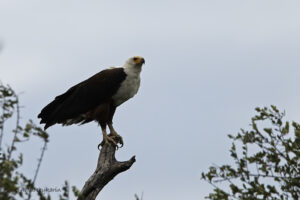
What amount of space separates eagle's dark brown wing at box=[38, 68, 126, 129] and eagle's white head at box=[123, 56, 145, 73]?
16cm

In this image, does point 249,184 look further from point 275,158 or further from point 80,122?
point 80,122

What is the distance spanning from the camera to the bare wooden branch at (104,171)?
578 centimetres

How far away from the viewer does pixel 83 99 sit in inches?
319

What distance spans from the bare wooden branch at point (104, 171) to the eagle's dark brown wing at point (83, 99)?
159 cm

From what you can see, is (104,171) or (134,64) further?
(134,64)

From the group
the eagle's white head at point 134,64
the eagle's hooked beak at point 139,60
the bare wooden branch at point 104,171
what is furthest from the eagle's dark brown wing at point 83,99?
the bare wooden branch at point 104,171

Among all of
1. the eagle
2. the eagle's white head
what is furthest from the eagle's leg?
the eagle's white head

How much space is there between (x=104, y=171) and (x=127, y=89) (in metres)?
2.21

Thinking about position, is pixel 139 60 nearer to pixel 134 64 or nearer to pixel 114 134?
pixel 134 64

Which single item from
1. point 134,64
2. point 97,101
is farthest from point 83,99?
point 134,64

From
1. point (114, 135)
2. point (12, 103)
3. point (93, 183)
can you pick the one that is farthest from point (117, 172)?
point (12, 103)

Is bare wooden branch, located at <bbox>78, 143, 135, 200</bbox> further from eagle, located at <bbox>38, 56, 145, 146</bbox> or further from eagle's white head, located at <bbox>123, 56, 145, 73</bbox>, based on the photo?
eagle's white head, located at <bbox>123, 56, 145, 73</bbox>

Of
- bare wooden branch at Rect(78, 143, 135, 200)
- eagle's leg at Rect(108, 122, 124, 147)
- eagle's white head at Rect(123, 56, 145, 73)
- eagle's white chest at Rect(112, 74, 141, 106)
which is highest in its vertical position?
eagle's white head at Rect(123, 56, 145, 73)

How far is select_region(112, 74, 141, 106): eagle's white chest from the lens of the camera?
8.00 metres
